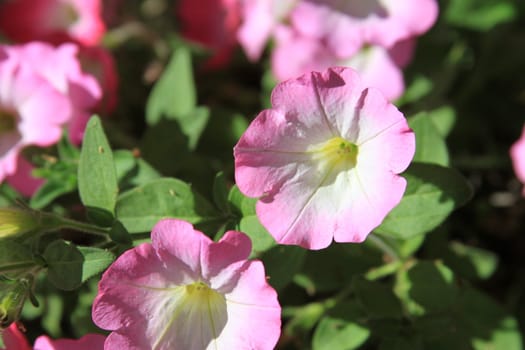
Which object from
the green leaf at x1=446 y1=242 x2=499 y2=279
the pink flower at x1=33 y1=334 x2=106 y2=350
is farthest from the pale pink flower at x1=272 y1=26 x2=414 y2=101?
the pink flower at x1=33 y1=334 x2=106 y2=350

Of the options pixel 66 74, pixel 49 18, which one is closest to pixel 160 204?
pixel 66 74

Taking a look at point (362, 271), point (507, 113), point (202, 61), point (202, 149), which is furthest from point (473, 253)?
point (202, 61)

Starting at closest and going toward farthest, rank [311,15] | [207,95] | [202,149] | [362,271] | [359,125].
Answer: [359,125], [362,271], [311,15], [202,149], [207,95]

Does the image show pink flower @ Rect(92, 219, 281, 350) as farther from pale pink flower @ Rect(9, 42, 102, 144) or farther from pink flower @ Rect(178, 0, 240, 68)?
pink flower @ Rect(178, 0, 240, 68)

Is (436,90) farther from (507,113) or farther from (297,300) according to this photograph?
(297,300)

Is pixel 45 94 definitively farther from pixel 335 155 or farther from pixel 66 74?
pixel 335 155

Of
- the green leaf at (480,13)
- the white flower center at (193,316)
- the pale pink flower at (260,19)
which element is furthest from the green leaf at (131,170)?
the green leaf at (480,13)

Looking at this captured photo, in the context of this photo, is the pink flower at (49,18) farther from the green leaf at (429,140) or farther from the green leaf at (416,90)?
the green leaf at (429,140)
